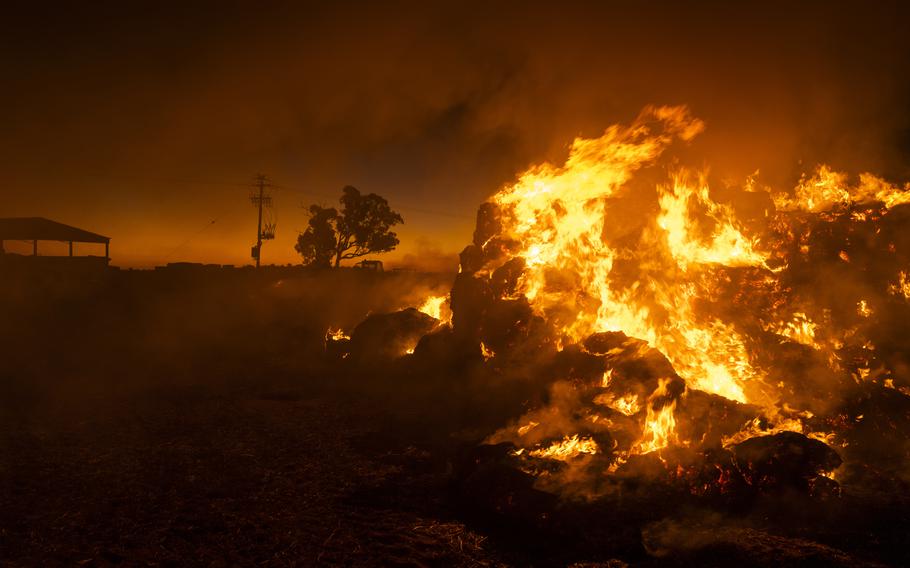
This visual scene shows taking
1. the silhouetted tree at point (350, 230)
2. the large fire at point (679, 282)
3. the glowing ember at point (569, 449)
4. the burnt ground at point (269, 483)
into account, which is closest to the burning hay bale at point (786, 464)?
the burnt ground at point (269, 483)

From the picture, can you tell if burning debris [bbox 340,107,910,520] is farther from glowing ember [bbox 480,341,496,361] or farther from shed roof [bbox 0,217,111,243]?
shed roof [bbox 0,217,111,243]

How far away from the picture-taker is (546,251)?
611 inches

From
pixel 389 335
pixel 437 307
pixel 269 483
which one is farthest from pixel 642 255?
pixel 437 307

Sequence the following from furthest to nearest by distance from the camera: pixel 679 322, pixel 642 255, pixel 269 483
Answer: pixel 642 255 → pixel 679 322 → pixel 269 483

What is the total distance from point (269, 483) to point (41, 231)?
33315 mm

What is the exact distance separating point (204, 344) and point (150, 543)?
20426mm

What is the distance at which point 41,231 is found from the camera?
3234 centimetres

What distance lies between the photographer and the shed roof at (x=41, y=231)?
31.6 m

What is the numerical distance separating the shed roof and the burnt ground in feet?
48.3

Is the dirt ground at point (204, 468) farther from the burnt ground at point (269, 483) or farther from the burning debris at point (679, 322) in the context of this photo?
the burning debris at point (679, 322)

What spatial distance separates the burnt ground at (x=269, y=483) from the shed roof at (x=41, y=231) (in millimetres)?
14727

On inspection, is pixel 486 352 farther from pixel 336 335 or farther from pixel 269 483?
pixel 336 335

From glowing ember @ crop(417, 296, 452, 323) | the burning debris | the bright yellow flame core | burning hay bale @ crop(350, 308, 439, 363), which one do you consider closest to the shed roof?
burning hay bale @ crop(350, 308, 439, 363)

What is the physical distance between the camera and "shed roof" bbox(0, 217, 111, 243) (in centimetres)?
3156
